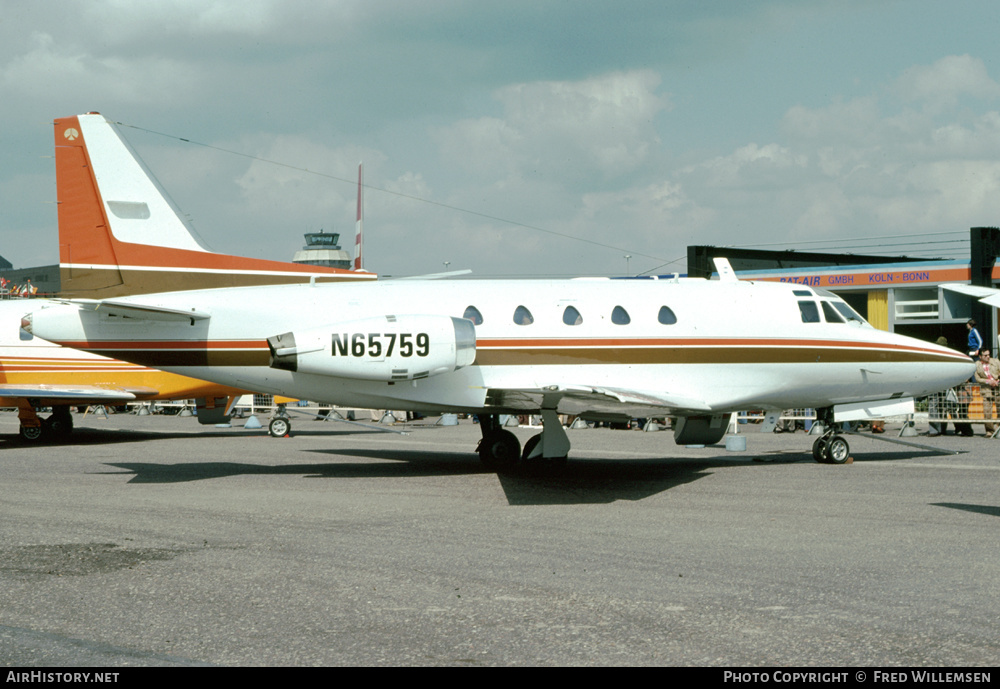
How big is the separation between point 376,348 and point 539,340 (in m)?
2.68

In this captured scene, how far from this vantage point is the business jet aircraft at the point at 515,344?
46.3 ft

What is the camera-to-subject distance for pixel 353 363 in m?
14.1

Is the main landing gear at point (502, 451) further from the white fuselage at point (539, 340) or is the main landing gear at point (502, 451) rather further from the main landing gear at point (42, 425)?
the main landing gear at point (42, 425)

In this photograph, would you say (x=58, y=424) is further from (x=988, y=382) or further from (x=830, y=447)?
(x=988, y=382)

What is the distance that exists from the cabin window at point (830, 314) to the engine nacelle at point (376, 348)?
22.1 ft

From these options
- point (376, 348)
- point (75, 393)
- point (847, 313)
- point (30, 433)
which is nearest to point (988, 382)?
point (847, 313)

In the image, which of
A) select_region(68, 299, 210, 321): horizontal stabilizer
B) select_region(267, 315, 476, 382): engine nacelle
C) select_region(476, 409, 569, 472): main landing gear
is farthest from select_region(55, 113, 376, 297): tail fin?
select_region(476, 409, 569, 472): main landing gear

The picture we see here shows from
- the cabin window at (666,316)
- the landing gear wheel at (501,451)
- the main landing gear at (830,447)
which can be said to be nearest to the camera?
the cabin window at (666,316)

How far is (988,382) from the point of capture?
23.7 metres

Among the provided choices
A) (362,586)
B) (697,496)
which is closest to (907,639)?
(362,586)

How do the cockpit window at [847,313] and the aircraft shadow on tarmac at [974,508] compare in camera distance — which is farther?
the cockpit window at [847,313]

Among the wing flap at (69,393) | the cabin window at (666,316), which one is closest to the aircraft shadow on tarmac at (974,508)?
the cabin window at (666,316)

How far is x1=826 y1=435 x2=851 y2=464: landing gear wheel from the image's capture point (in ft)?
55.7

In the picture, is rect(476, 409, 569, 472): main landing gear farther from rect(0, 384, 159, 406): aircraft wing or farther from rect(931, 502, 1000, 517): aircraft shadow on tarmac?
rect(0, 384, 159, 406): aircraft wing
